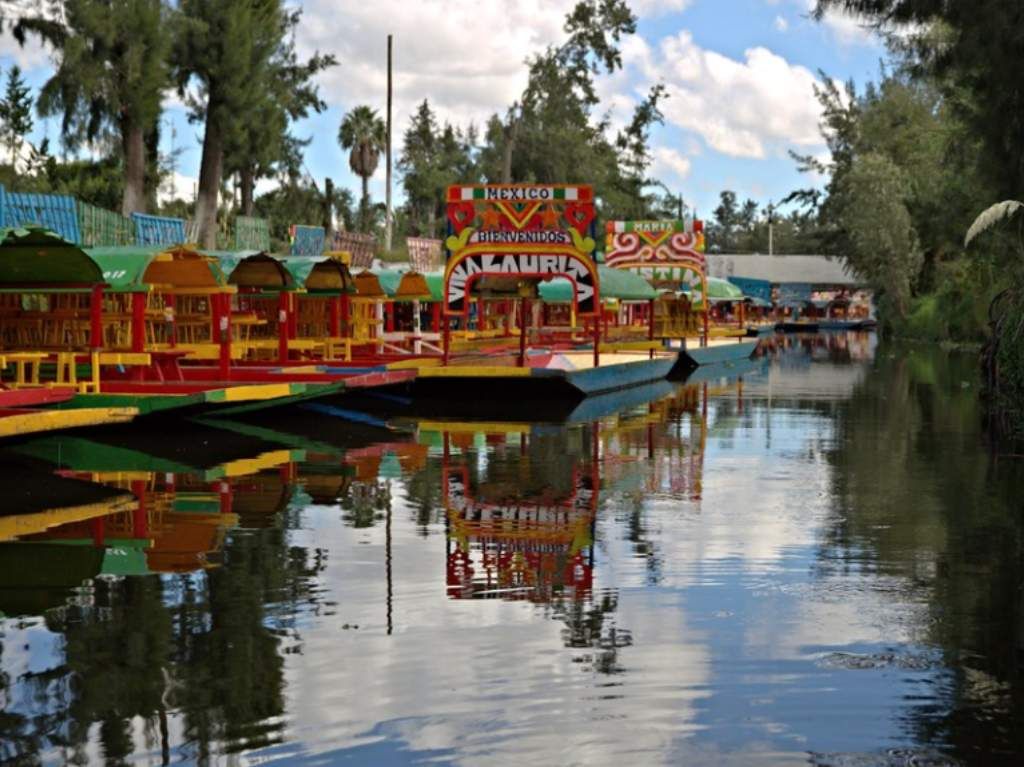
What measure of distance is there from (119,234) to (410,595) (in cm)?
2465

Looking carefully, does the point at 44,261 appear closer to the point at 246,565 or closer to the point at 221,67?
the point at 246,565

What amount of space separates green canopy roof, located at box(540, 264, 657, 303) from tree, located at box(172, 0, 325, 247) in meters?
12.3

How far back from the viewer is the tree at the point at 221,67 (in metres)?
50.8

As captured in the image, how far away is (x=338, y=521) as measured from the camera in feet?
46.0

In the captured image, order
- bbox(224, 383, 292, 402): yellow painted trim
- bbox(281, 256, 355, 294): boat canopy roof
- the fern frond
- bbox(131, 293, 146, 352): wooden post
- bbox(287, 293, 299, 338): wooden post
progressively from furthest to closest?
bbox(287, 293, 299, 338): wooden post < bbox(281, 256, 355, 294): boat canopy roof < the fern frond < bbox(131, 293, 146, 352): wooden post < bbox(224, 383, 292, 402): yellow painted trim

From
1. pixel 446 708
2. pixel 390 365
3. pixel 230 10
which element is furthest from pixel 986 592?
pixel 230 10

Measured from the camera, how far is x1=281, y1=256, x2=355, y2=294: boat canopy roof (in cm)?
3059

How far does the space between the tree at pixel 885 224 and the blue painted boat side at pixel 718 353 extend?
22519 mm

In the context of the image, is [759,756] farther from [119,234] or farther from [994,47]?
[119,234]

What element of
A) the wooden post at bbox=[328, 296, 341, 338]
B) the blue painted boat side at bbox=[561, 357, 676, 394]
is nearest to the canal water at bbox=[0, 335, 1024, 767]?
the blue painted boat side at bbox=[561, 357, 676, 394]

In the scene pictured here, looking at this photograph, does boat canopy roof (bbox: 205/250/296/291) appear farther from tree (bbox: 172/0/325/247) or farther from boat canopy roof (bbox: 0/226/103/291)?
tree (bbox: 172/0/325/247)

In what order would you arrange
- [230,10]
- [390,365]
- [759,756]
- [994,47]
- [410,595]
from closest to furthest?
1. [759,756]
2. [410,595]
3. [994,47]
4. [390,365]
5. [230,10]

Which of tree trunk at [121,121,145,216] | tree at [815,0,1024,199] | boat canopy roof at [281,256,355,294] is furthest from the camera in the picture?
tree trunk at [121,121,145,216]

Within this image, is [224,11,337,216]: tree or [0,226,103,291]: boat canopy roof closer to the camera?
[0,226,103,291]: boat canopy roof
